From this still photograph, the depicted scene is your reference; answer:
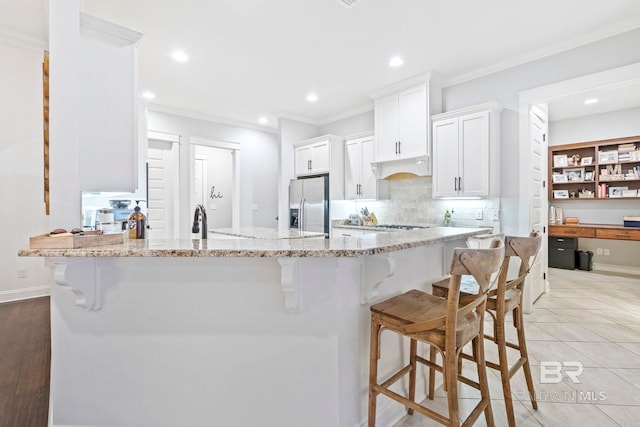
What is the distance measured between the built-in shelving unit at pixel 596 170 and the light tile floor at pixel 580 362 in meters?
2.08

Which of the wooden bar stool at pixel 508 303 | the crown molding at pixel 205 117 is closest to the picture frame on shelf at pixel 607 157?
the wooden bar stool at pixel 508 303

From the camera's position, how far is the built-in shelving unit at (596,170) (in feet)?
17.1

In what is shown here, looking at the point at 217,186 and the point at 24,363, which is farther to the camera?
the point at 217,186

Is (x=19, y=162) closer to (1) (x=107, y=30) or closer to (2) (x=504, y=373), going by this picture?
(1) (x=107, y=30)

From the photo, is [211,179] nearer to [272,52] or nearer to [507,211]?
[272,52]

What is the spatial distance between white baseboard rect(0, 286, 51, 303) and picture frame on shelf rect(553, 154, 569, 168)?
8.35 m

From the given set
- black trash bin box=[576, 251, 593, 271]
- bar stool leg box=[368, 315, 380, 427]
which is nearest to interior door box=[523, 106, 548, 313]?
black trash bin box=[576, 251, 593, 271]

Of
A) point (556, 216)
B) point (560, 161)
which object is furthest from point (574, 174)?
point (556, 216)

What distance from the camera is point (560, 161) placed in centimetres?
595

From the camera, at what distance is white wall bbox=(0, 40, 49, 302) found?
A: 11.2 ft

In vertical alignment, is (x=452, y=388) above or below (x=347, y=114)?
below

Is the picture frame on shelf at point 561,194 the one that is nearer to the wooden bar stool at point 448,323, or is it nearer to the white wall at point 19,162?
the wooden bar stool at point 448,323

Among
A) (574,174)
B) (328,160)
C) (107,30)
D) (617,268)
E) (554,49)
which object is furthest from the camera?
(574,174)

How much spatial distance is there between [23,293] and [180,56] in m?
3.28
